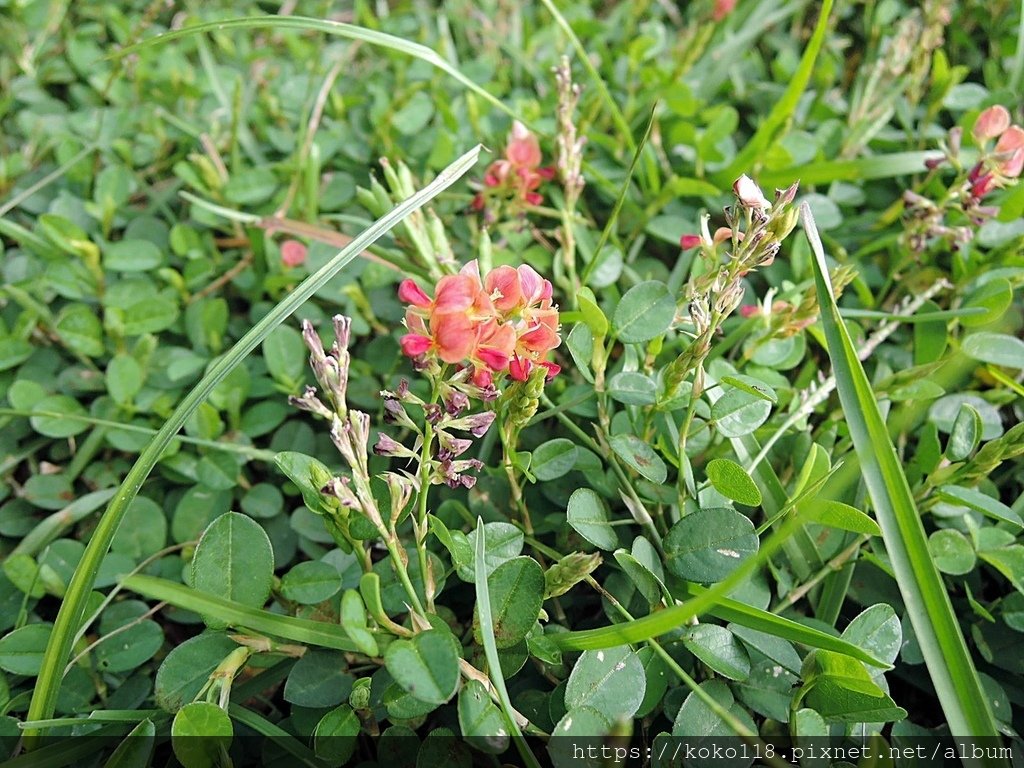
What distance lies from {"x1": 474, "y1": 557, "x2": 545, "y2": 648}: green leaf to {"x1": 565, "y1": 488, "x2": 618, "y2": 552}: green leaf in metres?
0.10

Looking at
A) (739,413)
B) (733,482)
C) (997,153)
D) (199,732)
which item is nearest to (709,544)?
(733,482)

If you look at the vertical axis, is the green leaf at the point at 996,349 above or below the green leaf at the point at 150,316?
above

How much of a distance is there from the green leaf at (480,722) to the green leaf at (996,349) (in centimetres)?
100

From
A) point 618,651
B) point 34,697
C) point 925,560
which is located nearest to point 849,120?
point 925,560

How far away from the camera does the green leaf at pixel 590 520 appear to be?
42.6 inches

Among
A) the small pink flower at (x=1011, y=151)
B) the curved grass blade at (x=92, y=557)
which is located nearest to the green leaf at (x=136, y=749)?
the curved grass blade at (x=92, y=557)

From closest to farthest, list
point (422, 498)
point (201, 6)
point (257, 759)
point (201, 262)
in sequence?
1. point (422, 498)
2. point (257, 759)
3. point (201, 262)
4. point (201, 6)

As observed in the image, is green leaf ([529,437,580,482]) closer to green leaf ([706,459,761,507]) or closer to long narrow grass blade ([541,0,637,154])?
green leaf ([706,459,761,507])

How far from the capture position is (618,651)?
1.02m

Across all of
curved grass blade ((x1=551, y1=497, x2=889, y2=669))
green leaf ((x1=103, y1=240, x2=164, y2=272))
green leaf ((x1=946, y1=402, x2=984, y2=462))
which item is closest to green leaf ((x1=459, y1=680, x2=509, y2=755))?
→ curved grass blade ((x1=551, y1=497, x2=889, y2=669))

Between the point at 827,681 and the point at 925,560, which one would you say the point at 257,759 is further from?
the point at 925,560

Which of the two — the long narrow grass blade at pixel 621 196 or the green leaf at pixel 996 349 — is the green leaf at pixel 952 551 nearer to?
the green leaf at pixel 996 349

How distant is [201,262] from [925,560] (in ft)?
4.67

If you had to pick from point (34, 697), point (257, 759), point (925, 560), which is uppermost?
point (925, 560)
